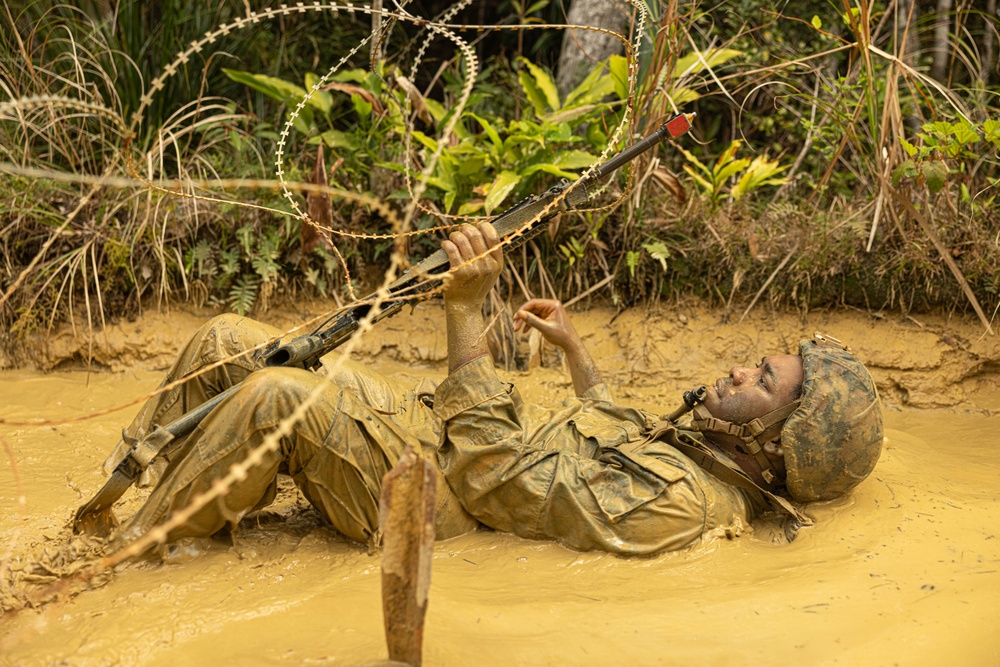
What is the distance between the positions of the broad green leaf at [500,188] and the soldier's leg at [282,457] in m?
1.98

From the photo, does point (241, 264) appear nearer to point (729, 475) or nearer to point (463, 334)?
point (463, 334)

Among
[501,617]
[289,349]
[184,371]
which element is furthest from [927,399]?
[184,371]

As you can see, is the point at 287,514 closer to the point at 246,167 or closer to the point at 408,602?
the point at 408,602

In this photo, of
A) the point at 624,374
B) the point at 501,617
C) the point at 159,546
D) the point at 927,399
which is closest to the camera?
the point at 501,617

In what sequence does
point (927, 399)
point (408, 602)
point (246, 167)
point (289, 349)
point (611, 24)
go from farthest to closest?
point (611, 24) < point (246, 167) < point (927, 399) < point (289, 349) < point (408, 602)

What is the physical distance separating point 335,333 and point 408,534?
1092 mm

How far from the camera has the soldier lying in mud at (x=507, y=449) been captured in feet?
8.76

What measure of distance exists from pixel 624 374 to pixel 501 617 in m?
2.45

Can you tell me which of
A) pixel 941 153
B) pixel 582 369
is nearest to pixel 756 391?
pixel 582 369

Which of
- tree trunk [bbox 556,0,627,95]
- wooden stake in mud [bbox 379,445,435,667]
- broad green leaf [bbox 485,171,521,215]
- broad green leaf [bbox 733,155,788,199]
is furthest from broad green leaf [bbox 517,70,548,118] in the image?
wooden stake in mud [bbox 379,445,435,667]

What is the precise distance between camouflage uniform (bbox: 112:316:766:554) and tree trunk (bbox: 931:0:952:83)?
4138 mm

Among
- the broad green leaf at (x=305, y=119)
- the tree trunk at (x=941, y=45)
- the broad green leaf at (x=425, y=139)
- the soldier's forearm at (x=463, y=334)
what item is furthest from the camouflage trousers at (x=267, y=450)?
the tree trunk at (x=941, y=45)

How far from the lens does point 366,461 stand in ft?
9.14

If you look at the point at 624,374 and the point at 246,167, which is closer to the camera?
the point at 624,374
